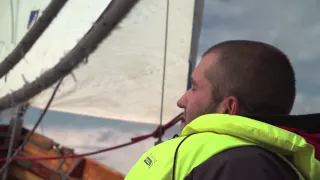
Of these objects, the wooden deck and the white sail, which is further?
the wooden deck

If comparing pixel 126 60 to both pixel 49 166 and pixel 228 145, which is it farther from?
pixel 228 145

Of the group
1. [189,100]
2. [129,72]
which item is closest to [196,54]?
[129,72]

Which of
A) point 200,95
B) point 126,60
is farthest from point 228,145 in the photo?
point 126,60

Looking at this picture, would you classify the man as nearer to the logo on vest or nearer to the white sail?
the logo on vest

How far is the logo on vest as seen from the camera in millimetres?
622

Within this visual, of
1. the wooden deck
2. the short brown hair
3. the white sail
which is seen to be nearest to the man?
the short brown hair

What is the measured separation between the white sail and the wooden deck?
21cm

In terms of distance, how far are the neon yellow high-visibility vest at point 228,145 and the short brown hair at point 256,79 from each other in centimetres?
5

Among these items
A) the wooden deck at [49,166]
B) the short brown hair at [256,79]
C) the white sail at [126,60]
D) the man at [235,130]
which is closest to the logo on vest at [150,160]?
the man at [235,130]

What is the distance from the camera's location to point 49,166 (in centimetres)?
229

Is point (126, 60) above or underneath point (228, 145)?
underneath

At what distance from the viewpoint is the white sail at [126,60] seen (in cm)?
184

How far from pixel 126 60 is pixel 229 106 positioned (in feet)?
4.44

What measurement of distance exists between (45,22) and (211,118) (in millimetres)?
1622
